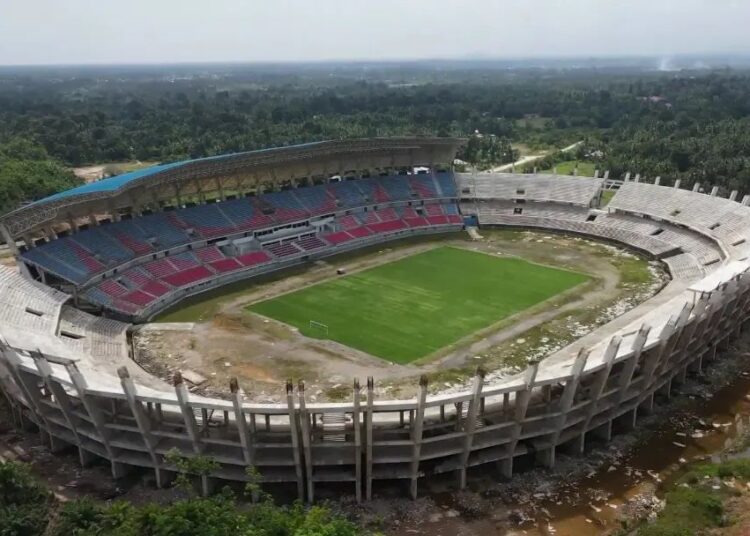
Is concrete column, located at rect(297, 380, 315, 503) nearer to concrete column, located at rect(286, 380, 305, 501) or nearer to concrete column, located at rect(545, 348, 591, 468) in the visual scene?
concrete column, located at rect(286, 380, 305, 501)

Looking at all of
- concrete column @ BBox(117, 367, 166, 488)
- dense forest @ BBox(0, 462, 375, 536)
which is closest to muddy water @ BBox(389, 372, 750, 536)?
dense forest @ BBox(0, 462, 375, 536)

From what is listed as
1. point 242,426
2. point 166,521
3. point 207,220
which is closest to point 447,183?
point 207,220

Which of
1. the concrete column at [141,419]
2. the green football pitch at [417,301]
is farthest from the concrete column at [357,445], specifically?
the green football pitch at [417,301]

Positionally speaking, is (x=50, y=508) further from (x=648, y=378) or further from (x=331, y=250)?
(x=331, y=250)

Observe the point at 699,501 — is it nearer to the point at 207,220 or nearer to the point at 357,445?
the point at 357,445

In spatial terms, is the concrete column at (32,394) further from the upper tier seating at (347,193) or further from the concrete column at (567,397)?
the upper tier seating at (347,193)

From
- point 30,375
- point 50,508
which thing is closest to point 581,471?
point 50,508

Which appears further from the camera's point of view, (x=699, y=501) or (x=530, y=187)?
(x=530, y=187)
